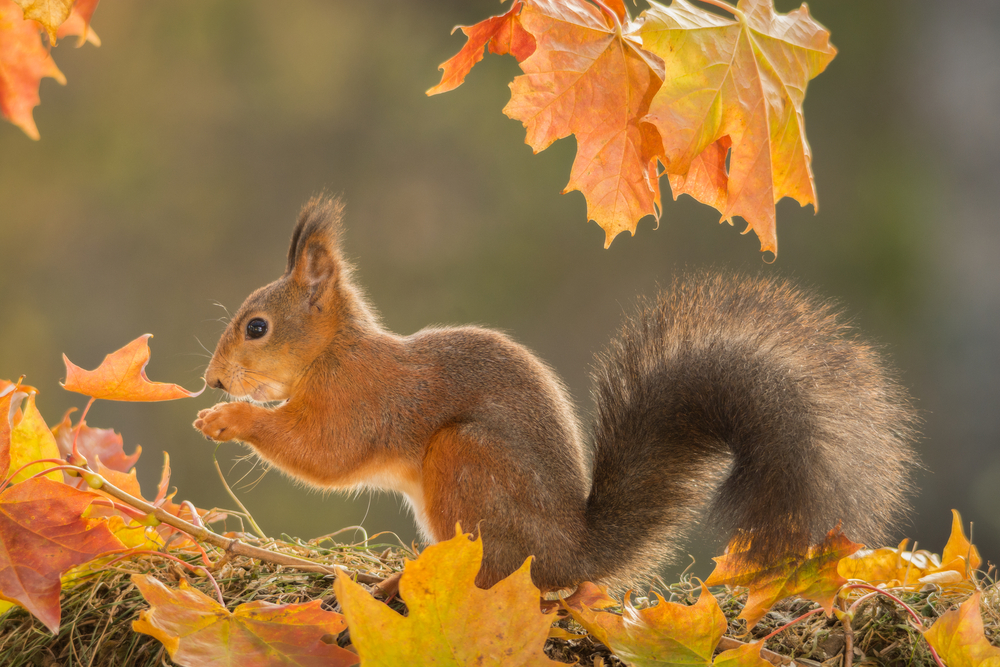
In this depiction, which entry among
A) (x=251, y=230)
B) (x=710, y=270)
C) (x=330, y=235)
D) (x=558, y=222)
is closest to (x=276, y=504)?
(x=251, y=230)

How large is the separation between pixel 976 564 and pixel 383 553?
59 cm

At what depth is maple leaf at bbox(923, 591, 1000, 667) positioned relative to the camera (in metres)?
0.58

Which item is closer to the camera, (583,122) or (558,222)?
(583,122)

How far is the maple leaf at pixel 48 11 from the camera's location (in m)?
0.54

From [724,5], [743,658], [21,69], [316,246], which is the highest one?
[724,5]

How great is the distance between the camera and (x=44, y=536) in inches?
23.6

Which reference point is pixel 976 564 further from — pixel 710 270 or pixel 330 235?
pixel 330 235

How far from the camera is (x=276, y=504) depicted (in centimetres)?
276

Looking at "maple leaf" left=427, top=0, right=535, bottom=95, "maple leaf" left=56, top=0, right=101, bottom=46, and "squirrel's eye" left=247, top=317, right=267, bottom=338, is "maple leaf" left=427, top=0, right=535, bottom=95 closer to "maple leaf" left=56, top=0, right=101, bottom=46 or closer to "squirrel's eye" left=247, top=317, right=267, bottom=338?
"maple leaf" left=56, top=0, right=101, bottom=46

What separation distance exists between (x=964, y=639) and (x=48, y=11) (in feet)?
2.53

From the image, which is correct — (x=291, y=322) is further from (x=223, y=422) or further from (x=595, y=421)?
(x=595, y=421)

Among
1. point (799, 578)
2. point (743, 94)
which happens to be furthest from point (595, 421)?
point (743, 94)

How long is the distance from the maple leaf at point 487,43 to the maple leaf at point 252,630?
468 millimetres

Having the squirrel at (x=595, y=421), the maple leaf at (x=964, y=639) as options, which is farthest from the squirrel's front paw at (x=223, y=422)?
the maple leaf at (x=964, y=639)
